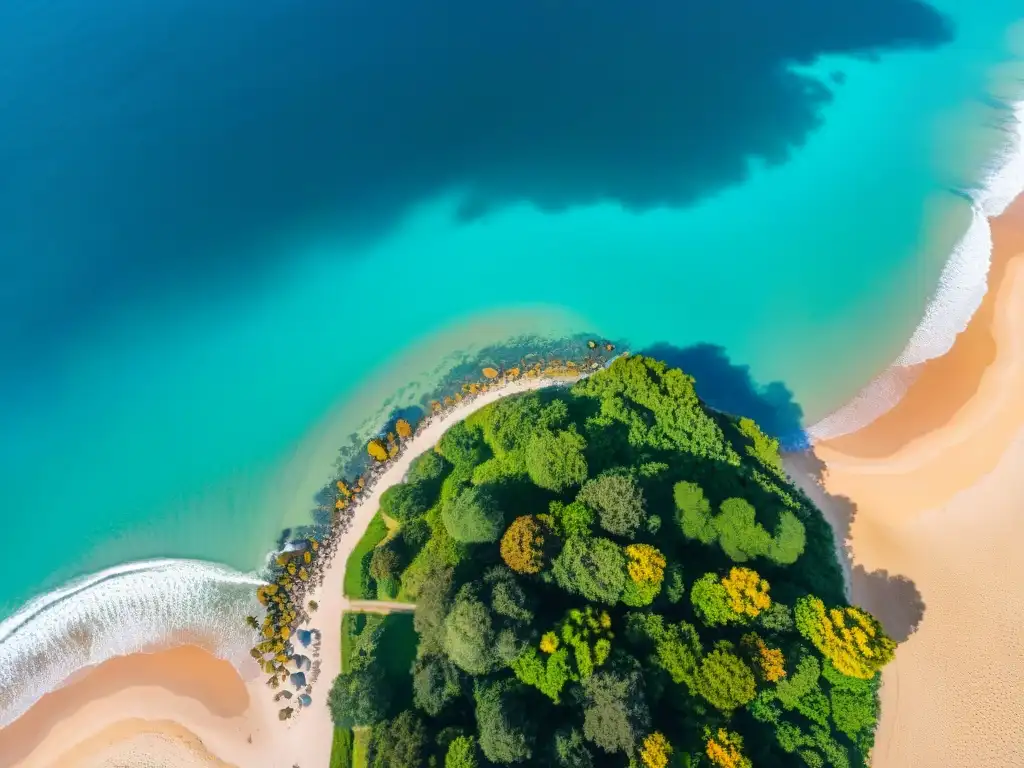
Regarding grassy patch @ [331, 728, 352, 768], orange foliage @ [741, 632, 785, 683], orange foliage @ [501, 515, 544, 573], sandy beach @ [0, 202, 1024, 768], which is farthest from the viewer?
sandy beach @ [0, 202, 1024, 768]

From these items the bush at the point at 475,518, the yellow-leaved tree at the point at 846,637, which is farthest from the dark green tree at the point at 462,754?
the yellow-leaved tree at the point at 846,637

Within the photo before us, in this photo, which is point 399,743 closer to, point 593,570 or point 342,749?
point 342,749

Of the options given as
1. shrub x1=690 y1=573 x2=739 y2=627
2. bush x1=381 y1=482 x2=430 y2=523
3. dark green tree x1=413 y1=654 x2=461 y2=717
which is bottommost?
dark green tree x1=413 y1=654 x2=461 y2=717

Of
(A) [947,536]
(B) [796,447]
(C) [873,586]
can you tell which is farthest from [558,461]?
(A) [947,536]

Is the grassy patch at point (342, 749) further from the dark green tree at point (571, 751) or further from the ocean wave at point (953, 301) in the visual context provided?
the ocean wave at point (953, 301)

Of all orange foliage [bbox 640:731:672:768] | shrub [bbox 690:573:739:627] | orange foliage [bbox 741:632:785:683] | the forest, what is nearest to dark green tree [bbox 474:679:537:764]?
the forest

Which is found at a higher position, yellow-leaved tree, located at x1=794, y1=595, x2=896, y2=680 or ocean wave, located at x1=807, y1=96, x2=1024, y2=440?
ocean wave, located at x1=807, y1=96, x2=1024, y2=440

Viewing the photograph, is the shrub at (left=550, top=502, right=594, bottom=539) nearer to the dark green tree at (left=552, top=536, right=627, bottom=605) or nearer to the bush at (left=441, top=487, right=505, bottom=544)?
the dark green tree at (left=552, top=536, right=627, bottom=605)
